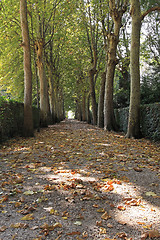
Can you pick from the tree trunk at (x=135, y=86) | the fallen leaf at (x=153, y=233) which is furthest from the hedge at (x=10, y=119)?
the fallen leaf at (x=153, y=233)

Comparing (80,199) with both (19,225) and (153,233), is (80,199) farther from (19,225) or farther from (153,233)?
(153,233)

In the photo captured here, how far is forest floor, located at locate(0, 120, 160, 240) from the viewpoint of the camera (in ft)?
8.10

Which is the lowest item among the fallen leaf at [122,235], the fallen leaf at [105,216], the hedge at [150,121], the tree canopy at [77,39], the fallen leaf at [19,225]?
the fallen leaf at [122,235]

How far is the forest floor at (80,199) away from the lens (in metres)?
2.47

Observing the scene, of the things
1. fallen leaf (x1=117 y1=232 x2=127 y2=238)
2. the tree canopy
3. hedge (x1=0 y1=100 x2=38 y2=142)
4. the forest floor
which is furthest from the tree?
fallen leaf (x1=117 y1=232 x2=127 y2=238)

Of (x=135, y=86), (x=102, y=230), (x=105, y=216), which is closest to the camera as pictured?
(x=102, y=230)

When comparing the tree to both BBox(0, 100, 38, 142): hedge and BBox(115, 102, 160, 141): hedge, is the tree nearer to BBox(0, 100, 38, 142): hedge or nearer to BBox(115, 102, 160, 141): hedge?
BBox(115, 102, 160, 141): hedge

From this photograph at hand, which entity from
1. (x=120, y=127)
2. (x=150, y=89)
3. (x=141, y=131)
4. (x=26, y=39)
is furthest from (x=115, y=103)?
(x=26, y=39)

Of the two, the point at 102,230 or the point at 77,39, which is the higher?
the point at 77,39

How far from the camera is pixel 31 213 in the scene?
9.48 ft

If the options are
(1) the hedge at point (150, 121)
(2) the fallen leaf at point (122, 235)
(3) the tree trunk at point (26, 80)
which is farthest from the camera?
(3) the tree trunk at point (26, 80)

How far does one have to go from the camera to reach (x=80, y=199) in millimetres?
3326

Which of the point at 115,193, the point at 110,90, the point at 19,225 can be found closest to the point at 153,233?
the point at 115,193

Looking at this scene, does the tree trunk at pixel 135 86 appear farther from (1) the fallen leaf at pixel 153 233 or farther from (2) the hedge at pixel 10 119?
(1) the fallen leaf at pixel 153 233
